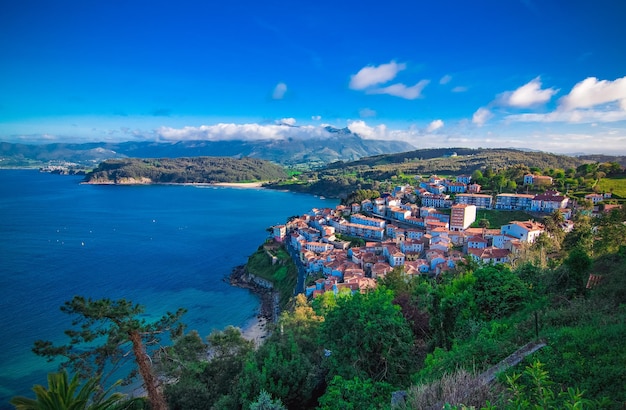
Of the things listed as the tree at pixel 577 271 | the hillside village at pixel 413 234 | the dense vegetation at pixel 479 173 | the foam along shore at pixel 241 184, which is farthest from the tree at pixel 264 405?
the foam along shore at pixel 241 184

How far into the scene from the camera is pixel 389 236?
39312mm

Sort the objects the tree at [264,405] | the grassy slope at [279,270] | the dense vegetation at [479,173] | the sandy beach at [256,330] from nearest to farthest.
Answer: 1. the tree at [264,405]
2. the sandy beach at [256,330]
3. the grassy slope at [279,270]
4. the dense vegetation at [479,173]

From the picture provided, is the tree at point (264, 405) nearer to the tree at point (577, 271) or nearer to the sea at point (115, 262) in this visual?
the tree at point (577, 271)

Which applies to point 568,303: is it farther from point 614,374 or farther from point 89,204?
point 89,204

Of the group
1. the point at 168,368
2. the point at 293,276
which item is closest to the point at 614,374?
the point at 168,368

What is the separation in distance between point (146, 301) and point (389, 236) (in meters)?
25.3

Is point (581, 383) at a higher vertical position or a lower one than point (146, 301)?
higher

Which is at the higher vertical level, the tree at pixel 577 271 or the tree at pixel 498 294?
the tree at pixel 577 271

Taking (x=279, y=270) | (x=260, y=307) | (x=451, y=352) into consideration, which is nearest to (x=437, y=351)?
(x=451, y=352)

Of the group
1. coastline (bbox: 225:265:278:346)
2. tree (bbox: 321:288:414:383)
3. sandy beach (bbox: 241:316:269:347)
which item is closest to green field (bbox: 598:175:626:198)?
coastline (bbox: 225:265:278:346)

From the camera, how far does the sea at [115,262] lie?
26328 mm

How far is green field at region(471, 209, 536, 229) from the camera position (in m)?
35.8

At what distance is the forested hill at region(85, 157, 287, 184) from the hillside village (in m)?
98.3

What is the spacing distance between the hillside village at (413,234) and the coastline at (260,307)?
13.9ft
